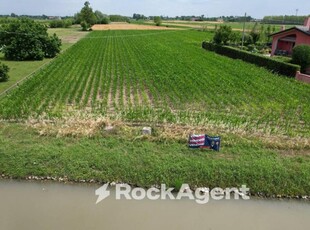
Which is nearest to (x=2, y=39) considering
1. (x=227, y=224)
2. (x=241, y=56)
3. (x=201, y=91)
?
(x=201, y=91)

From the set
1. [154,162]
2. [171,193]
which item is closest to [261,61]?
[154,162]

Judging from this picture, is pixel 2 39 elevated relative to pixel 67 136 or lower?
elevated

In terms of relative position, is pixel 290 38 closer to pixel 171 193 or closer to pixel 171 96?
pixel 171 96

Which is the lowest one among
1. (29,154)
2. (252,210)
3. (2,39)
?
(252,210)

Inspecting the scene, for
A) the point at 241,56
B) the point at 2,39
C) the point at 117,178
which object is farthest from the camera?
the point at 241,56

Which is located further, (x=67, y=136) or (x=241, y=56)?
(x=241, y=56)

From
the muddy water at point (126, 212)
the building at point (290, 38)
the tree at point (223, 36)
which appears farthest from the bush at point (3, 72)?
the tree at point (223, 36)

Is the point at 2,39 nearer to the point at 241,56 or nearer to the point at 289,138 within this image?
the point at 241,56

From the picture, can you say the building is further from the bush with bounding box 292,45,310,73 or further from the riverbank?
the riverbank
